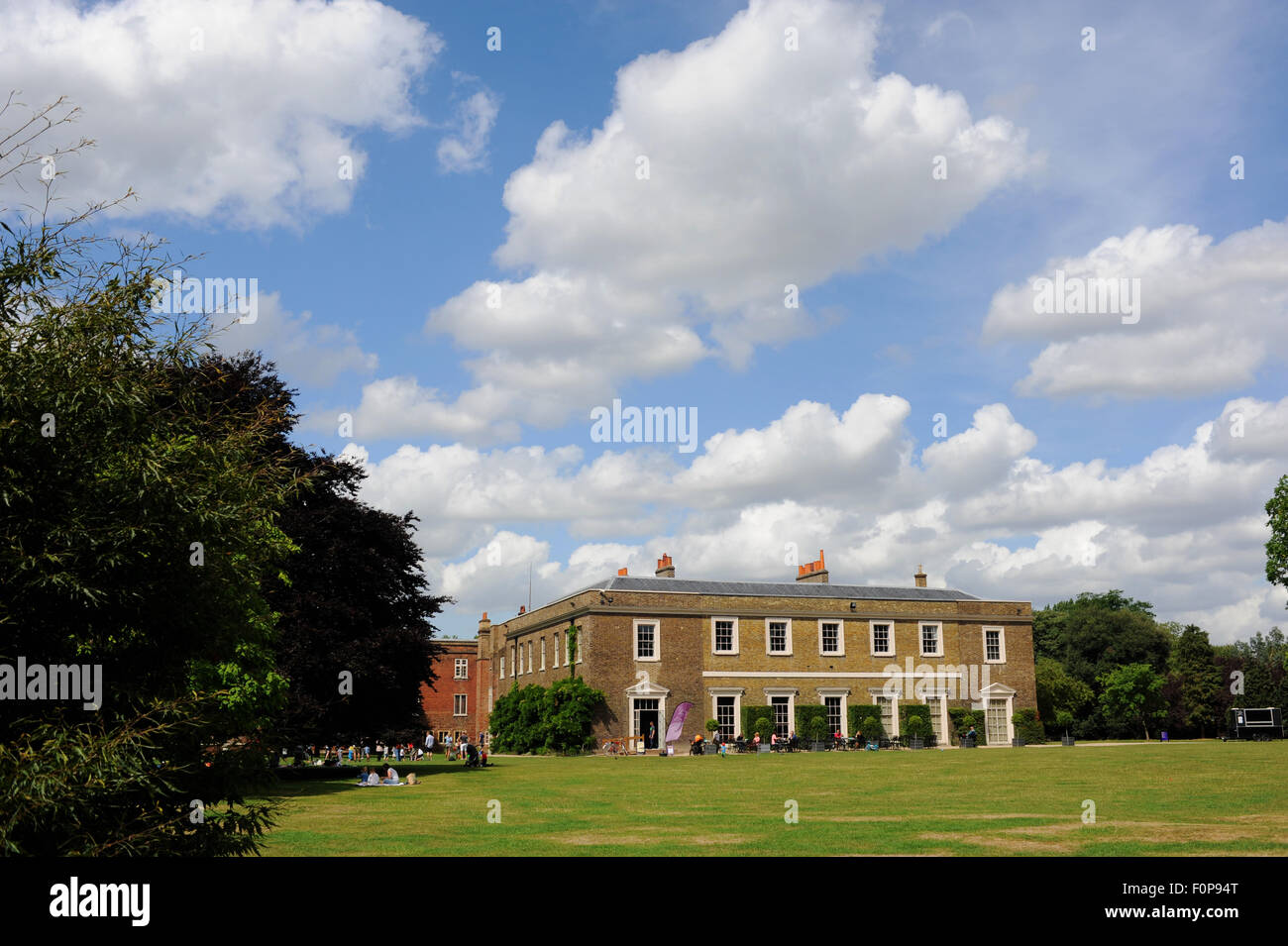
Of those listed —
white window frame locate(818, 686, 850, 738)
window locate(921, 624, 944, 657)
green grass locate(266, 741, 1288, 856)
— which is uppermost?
window locate(921, 624, 944, 657)

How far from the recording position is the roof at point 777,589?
196 feet

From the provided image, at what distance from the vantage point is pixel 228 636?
1046 centimetres

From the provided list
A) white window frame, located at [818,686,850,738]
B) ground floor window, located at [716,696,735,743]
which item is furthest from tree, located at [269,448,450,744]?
white window frame, located at [818,686,850,738]

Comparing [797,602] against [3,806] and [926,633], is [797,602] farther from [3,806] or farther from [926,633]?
[3,806]

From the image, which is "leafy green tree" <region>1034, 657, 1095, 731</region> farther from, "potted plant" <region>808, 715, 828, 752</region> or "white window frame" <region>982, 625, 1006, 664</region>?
"potted plant" <region>808, 715, 828, 752</region>

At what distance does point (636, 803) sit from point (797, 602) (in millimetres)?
38854

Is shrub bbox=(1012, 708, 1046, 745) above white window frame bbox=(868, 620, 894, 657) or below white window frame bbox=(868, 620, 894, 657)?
below

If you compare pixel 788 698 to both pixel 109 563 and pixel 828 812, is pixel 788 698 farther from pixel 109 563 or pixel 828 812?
pixel 109 563

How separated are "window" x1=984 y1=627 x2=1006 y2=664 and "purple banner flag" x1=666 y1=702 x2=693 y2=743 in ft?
60.3

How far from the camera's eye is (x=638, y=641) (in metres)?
57.5

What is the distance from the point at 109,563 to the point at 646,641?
49809 millimetres

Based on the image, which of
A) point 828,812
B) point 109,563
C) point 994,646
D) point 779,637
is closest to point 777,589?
point 779,637

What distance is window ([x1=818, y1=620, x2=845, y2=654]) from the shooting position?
198ft

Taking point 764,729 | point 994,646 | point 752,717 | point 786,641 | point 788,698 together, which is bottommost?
point 764,729
